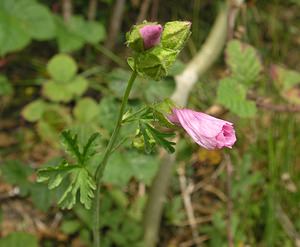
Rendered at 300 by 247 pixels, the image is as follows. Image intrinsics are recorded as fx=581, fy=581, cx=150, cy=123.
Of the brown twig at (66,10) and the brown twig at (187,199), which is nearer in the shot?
the brown twig at (187,199)

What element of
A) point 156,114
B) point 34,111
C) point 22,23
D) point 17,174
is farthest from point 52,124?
point 156,114

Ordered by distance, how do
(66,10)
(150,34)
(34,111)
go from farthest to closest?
(66,10)
(34,111)
(150,34)

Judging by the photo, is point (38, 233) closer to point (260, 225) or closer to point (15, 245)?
point (15, 245)

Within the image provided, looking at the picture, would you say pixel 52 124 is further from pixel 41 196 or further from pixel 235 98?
pixel 235 98

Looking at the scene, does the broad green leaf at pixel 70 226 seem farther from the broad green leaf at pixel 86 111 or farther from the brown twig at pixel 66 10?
the brown twig at pixel 66 10

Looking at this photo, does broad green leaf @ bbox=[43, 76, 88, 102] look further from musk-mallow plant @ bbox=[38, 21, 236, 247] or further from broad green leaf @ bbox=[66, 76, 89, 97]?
musk-mallow plant @ bbox=[38, 21, 236, 247]

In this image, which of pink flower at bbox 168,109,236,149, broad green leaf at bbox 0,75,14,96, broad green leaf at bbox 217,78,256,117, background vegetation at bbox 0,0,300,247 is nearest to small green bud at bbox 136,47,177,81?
pink flower at bbox 168,109,236,149

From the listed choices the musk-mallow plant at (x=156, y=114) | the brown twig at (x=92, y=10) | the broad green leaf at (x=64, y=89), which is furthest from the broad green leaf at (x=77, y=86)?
the musk-mallow plant at (x=156, y=114)

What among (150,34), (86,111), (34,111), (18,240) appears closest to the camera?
(150,34)
